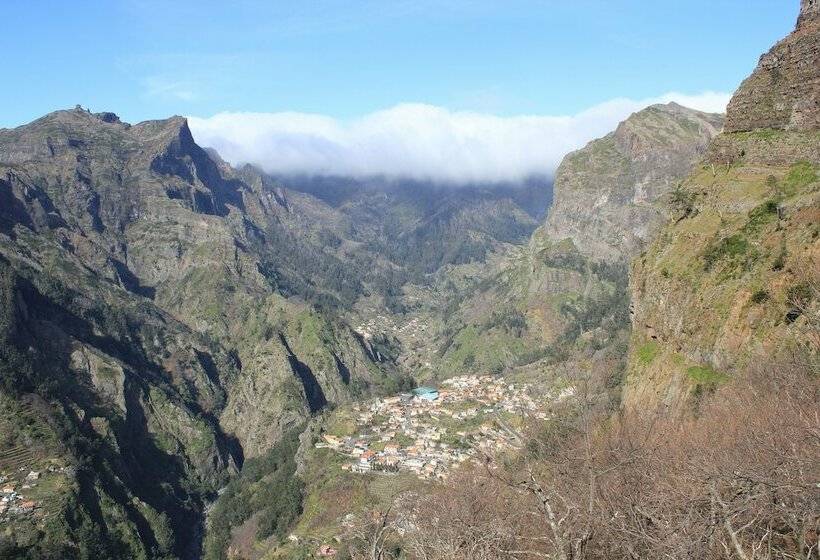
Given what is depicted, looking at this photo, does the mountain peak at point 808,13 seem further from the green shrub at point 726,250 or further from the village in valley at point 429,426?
the village in valley at point 429,426

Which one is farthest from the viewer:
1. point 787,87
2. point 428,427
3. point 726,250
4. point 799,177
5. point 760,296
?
point 428,427

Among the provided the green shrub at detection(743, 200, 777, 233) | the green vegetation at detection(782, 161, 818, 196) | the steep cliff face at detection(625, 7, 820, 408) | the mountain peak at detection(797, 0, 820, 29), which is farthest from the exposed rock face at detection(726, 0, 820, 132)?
the green shrub at detection(743, 200, 777, 233)

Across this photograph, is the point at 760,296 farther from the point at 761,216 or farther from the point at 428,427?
the point at 428,427

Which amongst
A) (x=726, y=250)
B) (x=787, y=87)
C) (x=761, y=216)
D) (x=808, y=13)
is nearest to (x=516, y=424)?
(x=726, y=250)

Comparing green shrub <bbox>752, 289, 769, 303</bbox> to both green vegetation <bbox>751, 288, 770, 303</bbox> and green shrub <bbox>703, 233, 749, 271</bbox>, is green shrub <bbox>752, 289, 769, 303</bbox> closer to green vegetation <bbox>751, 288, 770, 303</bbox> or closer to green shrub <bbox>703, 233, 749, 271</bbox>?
green vegetation <bbox>751, 288, 770, 303</bbox>

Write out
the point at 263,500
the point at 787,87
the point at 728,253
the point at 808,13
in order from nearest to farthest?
the point at 728,253 → the point at 787,87 → the point at 808,13 → the point at 263,500

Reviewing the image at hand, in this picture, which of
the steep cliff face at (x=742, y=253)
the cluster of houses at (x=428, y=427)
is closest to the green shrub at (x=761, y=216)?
the steep cliff face at (x=742, y=253)
